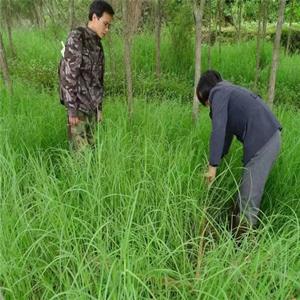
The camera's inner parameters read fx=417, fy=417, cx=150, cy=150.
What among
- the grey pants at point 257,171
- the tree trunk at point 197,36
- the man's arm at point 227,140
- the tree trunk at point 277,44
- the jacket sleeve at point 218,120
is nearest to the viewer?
the jacket sleeve at point 218,120

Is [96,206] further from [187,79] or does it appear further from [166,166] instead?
[187,79]

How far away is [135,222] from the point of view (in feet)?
7.59

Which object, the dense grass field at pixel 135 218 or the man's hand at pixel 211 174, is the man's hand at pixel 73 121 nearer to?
the dense grass field at pixel 135 218

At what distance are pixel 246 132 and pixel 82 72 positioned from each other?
141cm

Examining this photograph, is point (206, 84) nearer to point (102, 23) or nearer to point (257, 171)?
point (257, 171)

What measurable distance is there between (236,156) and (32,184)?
1.51 meters

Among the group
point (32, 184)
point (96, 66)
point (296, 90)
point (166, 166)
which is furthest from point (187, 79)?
point (32, 184)

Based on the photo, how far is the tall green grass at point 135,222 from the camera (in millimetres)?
1776

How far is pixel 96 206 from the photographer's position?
235 cm

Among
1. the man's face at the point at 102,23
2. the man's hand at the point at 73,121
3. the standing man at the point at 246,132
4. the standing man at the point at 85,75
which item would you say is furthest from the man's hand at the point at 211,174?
the man's face at the point at 102,23

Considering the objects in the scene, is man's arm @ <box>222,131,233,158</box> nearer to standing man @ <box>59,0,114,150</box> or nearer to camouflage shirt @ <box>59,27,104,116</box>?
standing man @ <box>59,0,114,150</box>

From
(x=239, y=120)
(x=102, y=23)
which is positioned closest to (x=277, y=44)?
(x=239, y=120)

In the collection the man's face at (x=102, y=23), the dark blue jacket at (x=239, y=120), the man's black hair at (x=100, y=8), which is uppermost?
the man's black hair at (x=100, y=8)

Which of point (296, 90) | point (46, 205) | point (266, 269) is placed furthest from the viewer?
point (296, 90)
